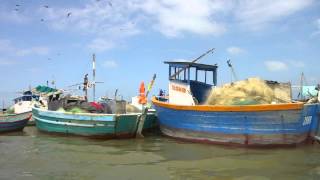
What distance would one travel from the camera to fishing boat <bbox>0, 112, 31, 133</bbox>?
68.1ft

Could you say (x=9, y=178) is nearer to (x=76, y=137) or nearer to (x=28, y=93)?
(x=76, y=137)

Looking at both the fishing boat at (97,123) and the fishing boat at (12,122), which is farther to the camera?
the fishing boat at (12,122)

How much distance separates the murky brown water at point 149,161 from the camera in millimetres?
10273

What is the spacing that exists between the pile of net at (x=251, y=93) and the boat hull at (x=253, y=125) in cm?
75

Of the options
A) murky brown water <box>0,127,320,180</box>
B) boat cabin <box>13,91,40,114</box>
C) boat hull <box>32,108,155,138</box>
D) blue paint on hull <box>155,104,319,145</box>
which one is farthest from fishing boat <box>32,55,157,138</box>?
boat cabin <box>13,91,40,114</box>

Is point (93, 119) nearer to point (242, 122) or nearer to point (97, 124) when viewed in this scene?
point (97, 124)

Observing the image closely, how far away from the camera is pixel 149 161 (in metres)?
12.3

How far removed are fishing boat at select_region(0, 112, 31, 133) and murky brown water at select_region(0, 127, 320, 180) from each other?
4.28m

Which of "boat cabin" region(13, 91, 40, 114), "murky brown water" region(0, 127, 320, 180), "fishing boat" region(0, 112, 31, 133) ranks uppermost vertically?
"boat cabin" region(13, 91, 40, 114)

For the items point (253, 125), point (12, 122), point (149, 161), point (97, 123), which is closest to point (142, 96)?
point (97, 123)

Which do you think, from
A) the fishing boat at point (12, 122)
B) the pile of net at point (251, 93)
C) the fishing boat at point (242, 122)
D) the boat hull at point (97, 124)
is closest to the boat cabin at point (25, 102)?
the fishing boat at point (12, 122)

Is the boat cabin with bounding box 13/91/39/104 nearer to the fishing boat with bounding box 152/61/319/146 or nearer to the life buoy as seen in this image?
the life buoy

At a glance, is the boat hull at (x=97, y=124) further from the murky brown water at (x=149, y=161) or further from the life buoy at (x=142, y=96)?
the life buoy at (x=142, y=96)

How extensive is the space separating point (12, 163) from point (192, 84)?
8.54 meters
